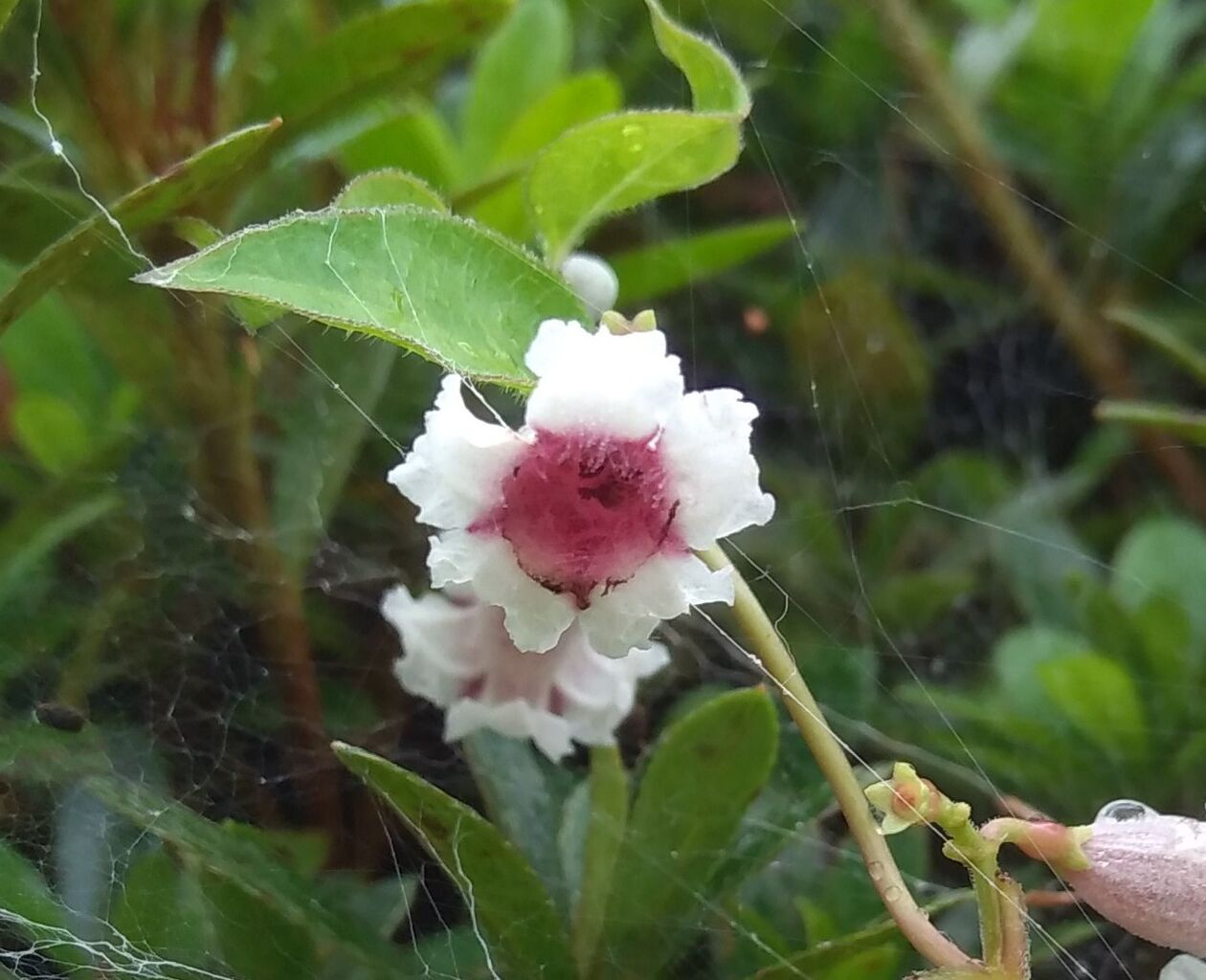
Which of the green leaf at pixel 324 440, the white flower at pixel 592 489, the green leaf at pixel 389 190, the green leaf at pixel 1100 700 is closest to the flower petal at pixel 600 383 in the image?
the white flower at pixel 592 489

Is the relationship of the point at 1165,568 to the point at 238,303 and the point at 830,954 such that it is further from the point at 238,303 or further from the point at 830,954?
the point at 238,303

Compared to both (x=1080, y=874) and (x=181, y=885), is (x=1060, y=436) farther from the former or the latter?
(x=181, y=885)

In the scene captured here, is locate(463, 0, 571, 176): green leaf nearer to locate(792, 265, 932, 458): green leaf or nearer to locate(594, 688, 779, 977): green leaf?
locate(792, 265, 932, 458): green leaf

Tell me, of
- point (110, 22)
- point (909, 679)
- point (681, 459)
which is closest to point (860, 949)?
point (681, 459)

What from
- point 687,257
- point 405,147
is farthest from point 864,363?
point 405,147

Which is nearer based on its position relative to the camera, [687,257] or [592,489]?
[592,489]

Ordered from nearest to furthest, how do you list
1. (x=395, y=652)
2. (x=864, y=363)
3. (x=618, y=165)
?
(x=618, y=165), (x=395, y=652), (x=864, y=363)

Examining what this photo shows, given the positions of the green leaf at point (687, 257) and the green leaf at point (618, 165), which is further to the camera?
the green leaf at point (687, 257)

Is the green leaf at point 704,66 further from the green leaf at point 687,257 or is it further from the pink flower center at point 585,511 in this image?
the green leaf at point 687,257
